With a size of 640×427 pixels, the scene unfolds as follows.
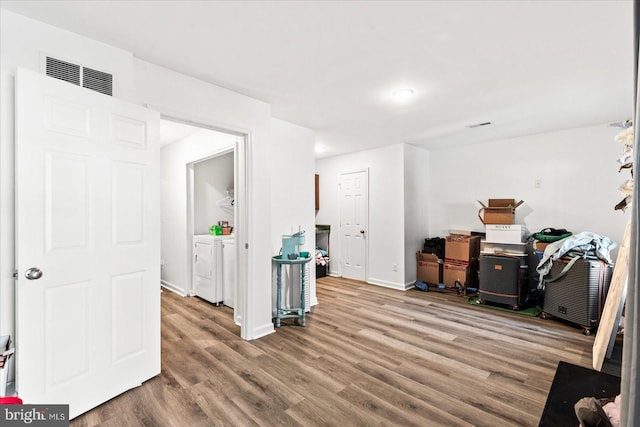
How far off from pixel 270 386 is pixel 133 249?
1.41 metres

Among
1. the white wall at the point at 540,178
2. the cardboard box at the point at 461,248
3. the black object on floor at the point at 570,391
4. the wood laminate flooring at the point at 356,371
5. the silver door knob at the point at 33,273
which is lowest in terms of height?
the wood laminate flooring at the point at 356,371

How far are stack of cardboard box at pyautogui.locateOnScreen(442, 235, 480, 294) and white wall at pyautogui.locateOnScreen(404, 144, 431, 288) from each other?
1.74 ft

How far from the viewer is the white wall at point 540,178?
386cm

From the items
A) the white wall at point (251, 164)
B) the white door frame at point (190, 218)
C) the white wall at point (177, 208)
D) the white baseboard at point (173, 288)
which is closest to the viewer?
the white wall at point (251, 164)

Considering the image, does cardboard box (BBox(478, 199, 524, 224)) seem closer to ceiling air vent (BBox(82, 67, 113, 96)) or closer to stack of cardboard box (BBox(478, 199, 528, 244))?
stack of cardboard box (BBox(478, 199, 528, 244))

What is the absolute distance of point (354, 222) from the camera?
5.73m

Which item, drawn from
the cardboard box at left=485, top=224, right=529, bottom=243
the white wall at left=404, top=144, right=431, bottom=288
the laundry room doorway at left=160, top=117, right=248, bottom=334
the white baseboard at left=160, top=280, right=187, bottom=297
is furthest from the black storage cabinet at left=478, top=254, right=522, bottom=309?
the white baseboard at left=160, top=280, right=187, bottom=297

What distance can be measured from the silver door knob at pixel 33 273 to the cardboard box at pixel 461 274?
491 centimetres

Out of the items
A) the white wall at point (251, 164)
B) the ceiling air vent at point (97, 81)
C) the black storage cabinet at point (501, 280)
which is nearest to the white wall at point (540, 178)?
the black storage cabinet at point (501, 280)

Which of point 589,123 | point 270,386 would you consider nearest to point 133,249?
point 270,386

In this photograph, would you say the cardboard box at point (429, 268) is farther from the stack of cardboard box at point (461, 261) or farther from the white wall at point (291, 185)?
the white wall at point (291, 185)

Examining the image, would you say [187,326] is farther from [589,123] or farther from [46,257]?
[589,123]

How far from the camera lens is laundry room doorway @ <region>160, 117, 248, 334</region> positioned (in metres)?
3.99

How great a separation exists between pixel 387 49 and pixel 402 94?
2.87 ft
